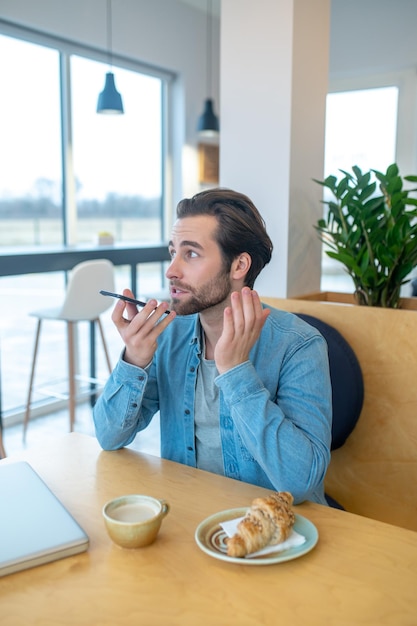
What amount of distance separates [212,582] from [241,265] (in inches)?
27.8

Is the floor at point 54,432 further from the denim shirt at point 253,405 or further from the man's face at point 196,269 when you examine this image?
the man's face at point 196,269

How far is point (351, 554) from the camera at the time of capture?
32.6 inches

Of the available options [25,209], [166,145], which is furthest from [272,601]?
[166,145]

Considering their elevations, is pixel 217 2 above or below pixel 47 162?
above

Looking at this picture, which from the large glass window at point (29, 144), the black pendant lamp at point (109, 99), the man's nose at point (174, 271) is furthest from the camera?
the black pendant lamp at point (109, 99)

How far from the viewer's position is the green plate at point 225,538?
79 centimetres

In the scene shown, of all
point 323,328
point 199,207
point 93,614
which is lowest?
point 93,614

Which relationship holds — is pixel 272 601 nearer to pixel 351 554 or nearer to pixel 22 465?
pixel 351 554

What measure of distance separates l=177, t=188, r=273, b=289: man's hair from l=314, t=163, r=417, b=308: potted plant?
502 millimetres

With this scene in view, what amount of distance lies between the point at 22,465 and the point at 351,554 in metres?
0.58

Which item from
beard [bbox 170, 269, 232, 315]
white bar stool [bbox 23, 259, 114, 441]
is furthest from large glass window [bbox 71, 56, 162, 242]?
beard [bbox 170, 269, 232, 315]

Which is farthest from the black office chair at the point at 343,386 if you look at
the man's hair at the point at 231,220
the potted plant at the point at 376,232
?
the man's hair at the point at 231,220

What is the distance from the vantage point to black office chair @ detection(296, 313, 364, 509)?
5.00 ft

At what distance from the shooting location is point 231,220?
1.28 meters
